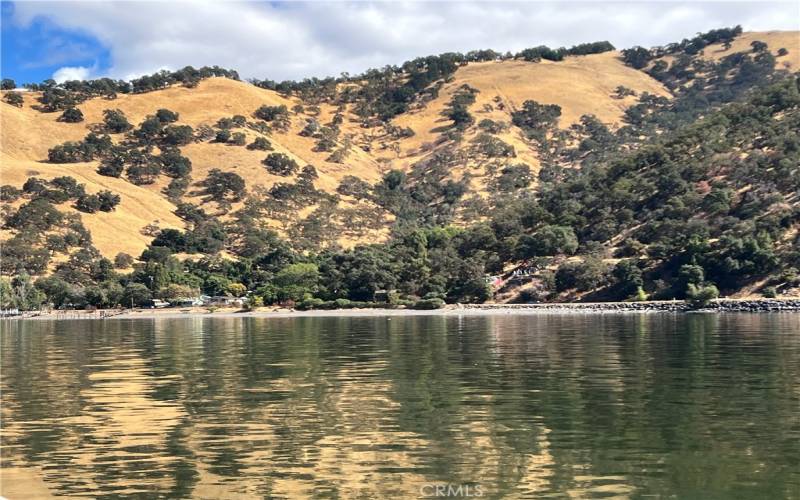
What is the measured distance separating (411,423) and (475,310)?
315ft

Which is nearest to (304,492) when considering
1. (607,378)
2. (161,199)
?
(607,378)

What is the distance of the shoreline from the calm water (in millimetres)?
58608

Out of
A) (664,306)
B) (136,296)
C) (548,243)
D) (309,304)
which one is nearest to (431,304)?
(309,304)

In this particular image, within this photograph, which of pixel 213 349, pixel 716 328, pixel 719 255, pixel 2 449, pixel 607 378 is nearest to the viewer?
pixel 2 449

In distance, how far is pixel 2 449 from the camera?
83.3 feet

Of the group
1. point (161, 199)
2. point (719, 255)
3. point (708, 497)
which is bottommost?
point (708, 497)

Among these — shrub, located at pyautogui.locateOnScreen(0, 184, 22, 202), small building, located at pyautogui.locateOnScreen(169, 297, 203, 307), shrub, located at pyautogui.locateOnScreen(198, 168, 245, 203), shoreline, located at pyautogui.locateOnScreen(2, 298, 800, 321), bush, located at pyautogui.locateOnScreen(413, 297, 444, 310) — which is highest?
shrub, located at pyautogui.locateOnScreen(198, 168, 245, 203)

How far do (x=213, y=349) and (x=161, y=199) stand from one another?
139438mm

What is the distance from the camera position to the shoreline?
111 m

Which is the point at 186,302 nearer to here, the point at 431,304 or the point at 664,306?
the point at 431,304

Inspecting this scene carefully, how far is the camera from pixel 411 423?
2828 centimetres

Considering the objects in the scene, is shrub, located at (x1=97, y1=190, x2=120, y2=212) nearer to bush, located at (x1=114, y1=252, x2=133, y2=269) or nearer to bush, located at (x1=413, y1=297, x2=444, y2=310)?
bush, located at (x1=114, y1=252, x2=133, y2=269)

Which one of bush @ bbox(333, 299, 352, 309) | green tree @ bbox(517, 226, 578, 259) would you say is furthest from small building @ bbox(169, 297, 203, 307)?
green tree @ bbox(517, 226, 578, 259)

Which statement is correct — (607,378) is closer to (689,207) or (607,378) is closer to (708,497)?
(708,497)
